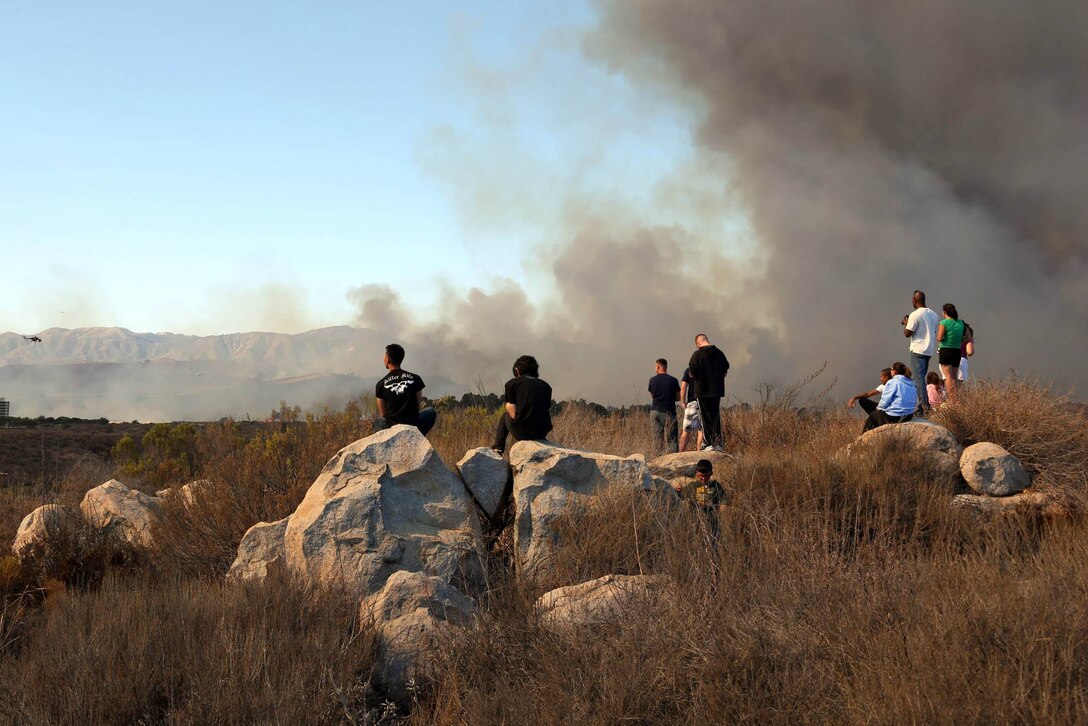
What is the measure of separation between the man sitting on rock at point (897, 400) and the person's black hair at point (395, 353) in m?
7.44

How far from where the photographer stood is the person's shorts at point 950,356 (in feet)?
46.3

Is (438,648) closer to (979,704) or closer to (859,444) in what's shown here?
(979,704)

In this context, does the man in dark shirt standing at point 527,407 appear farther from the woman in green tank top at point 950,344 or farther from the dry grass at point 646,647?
the woman in green tank top at point 950,344

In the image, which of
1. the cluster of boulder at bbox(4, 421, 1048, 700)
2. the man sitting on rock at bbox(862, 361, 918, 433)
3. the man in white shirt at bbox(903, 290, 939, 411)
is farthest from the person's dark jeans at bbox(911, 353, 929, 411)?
the cluster of boulder at bbox(4, 421, 1048, 700)

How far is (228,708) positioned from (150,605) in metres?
2.03

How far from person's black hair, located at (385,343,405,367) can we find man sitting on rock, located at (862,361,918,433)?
7445mm


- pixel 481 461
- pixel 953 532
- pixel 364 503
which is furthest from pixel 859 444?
pixel 364 503

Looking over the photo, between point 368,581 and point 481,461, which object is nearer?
point 368,581

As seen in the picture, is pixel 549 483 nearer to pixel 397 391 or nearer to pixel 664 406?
pixel 397 391

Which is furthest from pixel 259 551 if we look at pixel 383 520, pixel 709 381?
pixel 709 381

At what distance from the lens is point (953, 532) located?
10.3 metres

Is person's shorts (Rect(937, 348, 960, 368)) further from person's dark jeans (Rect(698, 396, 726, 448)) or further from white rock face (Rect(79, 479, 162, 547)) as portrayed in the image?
white rock face (Rect(79, 479, 162, 547))

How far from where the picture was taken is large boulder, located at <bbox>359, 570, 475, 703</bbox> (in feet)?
21.3

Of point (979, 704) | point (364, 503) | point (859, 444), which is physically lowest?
point (979, 704)
